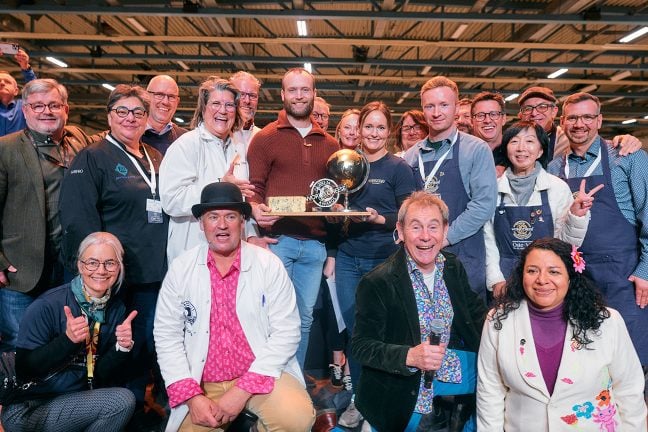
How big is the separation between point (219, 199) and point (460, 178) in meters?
1.53

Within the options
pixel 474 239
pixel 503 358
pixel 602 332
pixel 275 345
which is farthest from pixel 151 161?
pixel 602 332

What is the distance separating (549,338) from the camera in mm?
2639

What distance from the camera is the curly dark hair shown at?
2584 mm

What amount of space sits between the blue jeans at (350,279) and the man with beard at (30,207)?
1.87m

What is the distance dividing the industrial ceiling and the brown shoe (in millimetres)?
6153

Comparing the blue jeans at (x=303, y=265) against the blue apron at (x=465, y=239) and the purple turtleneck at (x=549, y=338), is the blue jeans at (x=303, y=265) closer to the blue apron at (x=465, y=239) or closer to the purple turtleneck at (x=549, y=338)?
the blue apron at (x=465, y=239)

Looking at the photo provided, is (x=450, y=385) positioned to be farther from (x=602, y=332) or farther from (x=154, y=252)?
(x=154, y=252)

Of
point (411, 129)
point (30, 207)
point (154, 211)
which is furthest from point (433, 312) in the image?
point (30, 207)

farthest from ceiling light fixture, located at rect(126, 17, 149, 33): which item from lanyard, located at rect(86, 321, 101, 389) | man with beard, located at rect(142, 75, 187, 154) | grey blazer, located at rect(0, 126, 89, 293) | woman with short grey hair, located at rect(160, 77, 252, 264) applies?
lanyard, located at rect(86, 321, 101, 389)

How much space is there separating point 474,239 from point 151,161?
85.7 inches

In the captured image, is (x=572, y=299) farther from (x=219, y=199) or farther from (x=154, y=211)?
(x=154, y=211)

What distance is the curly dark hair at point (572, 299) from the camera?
2584mm

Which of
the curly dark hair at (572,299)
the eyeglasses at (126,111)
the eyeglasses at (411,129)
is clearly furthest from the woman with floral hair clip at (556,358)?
the eyeglasses at (126,111)

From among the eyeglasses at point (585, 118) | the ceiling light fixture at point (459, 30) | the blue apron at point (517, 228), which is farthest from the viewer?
the ceiling light fixture at point (459, 30)
